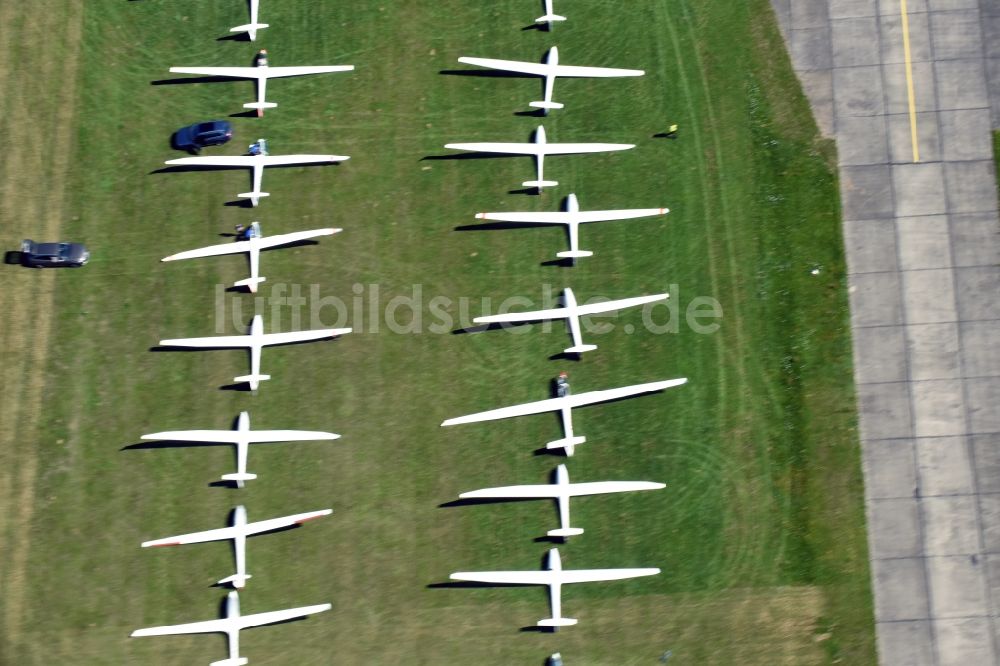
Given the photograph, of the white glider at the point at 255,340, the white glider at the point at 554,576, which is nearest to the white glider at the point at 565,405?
the white glider at the point at 554,576

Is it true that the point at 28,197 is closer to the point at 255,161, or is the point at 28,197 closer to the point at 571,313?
the point at 255,161

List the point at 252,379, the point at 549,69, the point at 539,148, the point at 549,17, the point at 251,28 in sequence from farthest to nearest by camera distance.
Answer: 1. the point at 549,17
2. the point at 251,28
3. the point at 549,69
4. the point at 539,148
5. the point at 252,379

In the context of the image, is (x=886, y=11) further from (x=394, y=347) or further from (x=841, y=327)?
(x=394, y=347)

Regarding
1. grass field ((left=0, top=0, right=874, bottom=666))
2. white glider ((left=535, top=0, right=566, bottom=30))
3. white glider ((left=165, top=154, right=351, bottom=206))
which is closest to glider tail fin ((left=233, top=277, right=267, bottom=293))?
grass field ((left=0, top=0, right=874, bottom=666))

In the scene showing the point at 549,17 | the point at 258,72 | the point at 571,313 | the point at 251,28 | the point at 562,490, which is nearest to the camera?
the point at 562,490

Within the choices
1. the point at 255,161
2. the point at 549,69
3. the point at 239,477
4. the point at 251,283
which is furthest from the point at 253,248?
the point at 549,69

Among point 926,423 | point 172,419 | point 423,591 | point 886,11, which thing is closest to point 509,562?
point 423,591

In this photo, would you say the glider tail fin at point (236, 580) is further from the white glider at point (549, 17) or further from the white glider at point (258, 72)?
the white glider at point (549, 17)
